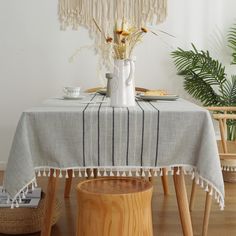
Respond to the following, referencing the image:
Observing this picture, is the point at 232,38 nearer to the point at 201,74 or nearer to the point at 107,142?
the point at 201,74

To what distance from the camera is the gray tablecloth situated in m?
1.84

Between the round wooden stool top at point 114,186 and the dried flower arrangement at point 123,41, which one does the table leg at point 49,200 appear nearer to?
the round wooden stool top at point 114,186

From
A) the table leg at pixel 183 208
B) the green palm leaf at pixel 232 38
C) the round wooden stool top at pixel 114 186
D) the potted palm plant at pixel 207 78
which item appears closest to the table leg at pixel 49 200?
the round wooden stool top at pixel 114 186

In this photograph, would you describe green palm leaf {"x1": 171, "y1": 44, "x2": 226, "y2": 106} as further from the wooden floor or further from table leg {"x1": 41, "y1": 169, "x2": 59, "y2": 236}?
table leg {"x1": 41, "y1": 169, "x2": 59, "y2": 236}

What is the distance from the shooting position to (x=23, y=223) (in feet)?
7.80

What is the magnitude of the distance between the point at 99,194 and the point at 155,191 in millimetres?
1607

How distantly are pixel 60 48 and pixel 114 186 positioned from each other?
2269 mm

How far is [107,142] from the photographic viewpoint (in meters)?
1.85

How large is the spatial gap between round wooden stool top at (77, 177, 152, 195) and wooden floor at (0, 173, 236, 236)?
21.7 inches

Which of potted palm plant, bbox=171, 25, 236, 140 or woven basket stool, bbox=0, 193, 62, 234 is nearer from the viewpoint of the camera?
woven basket stool, bbox=0, 193, 62, 234

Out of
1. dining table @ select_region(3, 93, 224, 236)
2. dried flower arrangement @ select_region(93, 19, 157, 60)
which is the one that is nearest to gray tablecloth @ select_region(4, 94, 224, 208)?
dining table @ select_region(3, 93, 224, 236)

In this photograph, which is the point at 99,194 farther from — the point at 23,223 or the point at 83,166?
the point at 23,223

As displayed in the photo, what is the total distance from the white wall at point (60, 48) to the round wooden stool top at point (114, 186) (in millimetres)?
2059

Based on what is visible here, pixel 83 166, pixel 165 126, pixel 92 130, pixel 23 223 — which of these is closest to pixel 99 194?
pixel 83 166
